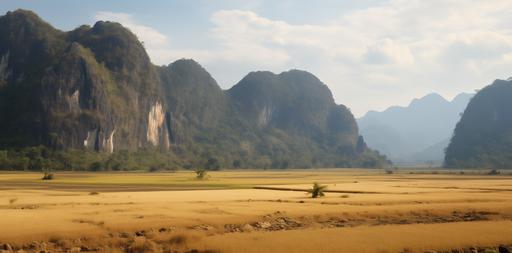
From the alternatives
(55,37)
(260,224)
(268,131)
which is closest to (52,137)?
(55,37)

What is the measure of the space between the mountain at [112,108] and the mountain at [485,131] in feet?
94.1

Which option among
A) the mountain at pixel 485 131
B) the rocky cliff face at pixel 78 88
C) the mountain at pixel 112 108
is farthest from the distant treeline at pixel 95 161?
the mountain at pixel 485 131

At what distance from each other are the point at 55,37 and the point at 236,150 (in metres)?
64.1

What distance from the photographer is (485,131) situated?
467ft

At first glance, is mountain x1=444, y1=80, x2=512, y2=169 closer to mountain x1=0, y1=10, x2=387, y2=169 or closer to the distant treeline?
mountain x1=0, y1=10, x2=387, y2=169

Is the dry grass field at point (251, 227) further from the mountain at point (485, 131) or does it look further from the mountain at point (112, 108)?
the mountain at point (485, 131)

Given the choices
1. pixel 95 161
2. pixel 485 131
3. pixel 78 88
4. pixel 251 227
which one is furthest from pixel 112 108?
pixel 251 227

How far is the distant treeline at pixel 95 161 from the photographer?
80.3 meters

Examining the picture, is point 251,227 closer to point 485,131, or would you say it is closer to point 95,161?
point 95,161

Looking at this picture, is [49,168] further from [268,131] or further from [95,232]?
[268,131]

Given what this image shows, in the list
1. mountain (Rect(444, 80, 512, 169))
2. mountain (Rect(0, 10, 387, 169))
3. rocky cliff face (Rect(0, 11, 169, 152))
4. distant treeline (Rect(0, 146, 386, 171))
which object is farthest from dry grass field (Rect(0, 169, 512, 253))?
mountain (Rect(444, 80, 512, 169))

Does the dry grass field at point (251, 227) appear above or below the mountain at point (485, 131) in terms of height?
below

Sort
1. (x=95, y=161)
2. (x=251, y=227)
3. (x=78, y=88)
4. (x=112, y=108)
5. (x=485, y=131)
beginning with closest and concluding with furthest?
(x=251, y=227), (x=95, y=161), (x=78, y=88), (x=112, y=108), (x=485, y=131)

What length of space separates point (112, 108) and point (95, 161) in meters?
22.0
